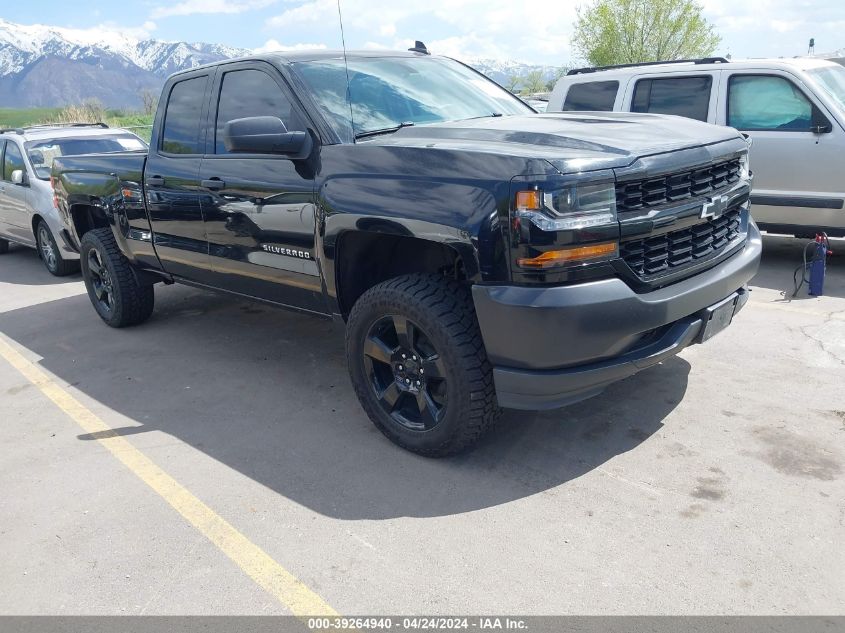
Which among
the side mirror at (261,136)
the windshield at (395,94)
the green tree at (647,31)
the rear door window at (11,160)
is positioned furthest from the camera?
the green tree at (647,31)

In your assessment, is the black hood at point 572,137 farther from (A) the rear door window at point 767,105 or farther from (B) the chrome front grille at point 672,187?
(A) the rear door window at point 767,105

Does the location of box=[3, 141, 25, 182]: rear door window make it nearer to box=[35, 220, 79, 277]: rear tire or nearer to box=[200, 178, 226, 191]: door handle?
box=[35, 220, 79, 277]: rear tire

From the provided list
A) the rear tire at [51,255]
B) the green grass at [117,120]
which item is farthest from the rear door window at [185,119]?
the green grass at [117,120]

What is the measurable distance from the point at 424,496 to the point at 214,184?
235 cm

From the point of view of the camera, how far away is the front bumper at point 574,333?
2.90m

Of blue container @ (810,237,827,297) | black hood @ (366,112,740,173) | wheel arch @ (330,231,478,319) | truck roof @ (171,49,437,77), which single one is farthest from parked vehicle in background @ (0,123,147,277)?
blue container @ (810,237,827,297)

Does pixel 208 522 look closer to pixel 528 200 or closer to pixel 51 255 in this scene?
pixel 528 200

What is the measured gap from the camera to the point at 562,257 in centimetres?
289

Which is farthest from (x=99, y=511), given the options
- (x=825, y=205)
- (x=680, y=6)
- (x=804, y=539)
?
(x=680, y=6)

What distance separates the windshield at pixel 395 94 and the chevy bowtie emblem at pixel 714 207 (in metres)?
1.48

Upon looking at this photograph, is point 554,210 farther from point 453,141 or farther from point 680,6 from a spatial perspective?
point 680,6

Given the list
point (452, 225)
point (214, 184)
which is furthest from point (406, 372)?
point (214, 184)

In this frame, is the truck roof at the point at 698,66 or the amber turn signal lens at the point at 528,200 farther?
the truck roof at the point at 698,66
